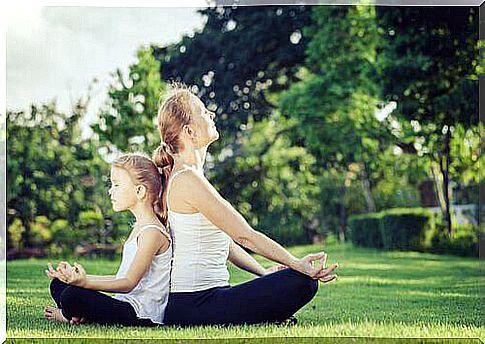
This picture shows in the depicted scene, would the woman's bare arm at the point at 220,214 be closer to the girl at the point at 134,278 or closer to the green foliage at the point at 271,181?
the girl at the point at 134,278

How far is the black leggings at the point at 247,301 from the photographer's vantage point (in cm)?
569

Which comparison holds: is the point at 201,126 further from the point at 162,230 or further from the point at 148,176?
the point at 162,230

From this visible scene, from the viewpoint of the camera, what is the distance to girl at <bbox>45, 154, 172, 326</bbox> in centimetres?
576

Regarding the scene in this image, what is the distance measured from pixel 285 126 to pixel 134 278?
2485mm

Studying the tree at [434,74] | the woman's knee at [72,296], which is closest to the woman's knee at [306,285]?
the woman's knee at [72,296]

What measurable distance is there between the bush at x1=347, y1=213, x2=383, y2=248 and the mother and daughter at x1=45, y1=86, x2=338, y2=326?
1.97m

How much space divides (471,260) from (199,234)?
254cm

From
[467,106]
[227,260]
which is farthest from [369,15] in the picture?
[227,260]

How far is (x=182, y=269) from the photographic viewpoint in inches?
232

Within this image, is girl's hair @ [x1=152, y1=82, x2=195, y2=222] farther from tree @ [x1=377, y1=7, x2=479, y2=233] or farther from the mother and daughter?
tree @ [x1=377, y1=7, x2=479, y2=233]

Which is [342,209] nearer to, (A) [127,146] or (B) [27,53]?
(A) [127,146]

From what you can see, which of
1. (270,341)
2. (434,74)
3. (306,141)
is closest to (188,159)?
(270,341)

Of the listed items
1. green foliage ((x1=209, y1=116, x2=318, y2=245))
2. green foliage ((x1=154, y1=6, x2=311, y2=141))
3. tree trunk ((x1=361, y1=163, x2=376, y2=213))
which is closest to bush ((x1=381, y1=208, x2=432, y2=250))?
tree trunk ((x1=361, y1=163, x2=376, y2=213))

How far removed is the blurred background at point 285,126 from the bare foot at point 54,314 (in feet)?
4.39
